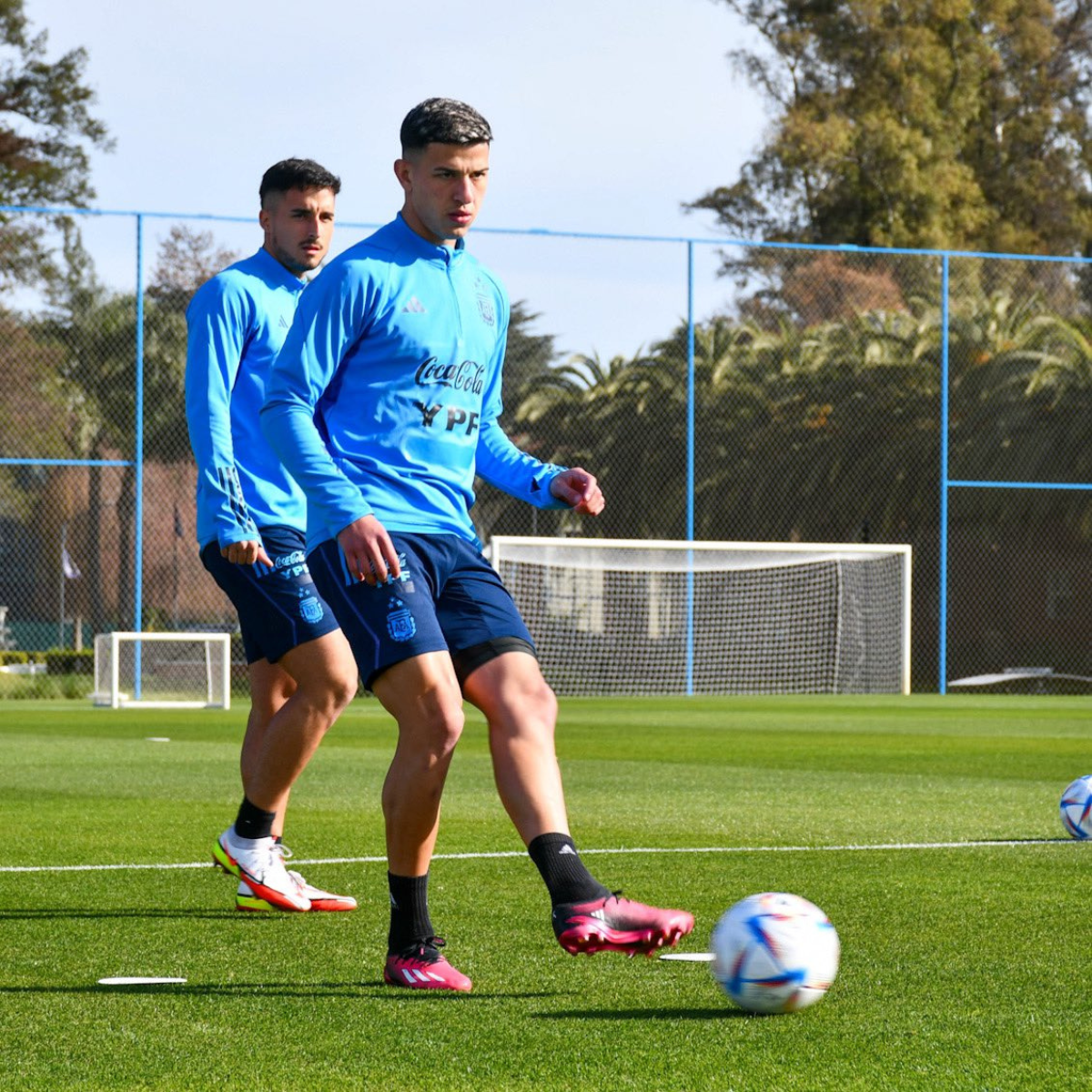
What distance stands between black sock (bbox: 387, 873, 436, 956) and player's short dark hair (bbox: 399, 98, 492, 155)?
1.68m

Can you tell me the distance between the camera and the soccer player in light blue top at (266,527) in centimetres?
562

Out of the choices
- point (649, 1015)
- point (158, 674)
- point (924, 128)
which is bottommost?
point (158, 674)

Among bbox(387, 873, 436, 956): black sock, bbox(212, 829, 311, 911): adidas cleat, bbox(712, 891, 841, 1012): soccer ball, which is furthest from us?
bbox(212, 829, 311, 911): adidas cleat

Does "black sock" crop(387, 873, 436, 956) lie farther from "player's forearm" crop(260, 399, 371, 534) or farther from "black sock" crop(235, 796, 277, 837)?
"black sock" crop(235, 796, 277, 837)

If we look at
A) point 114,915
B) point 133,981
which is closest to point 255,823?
point 114,915

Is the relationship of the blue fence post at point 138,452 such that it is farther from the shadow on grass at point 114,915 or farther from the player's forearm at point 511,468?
the player's forearm at point 511,468

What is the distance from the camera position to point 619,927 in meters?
4.04

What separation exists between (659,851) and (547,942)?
6.78 feet

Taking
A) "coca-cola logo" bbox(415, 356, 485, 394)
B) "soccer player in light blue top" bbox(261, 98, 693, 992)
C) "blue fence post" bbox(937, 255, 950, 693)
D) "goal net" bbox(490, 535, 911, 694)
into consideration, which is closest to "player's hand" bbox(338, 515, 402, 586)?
"soccer player in light blue top" bbox(261, 98, 693, 992)

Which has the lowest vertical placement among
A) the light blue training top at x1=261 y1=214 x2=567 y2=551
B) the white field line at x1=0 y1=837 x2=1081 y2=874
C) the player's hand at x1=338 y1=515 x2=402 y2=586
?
the white field line at x1=0 y1=837 x2=1081 y2=874

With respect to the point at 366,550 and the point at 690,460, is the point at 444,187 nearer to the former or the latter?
the point at 366,550

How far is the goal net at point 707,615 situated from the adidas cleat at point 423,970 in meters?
17.4

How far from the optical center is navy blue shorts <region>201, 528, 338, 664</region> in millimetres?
5629

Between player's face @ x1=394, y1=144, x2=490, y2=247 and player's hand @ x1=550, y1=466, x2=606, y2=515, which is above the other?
player's face @ x1=394, y1=144, x2=490, y2=247
